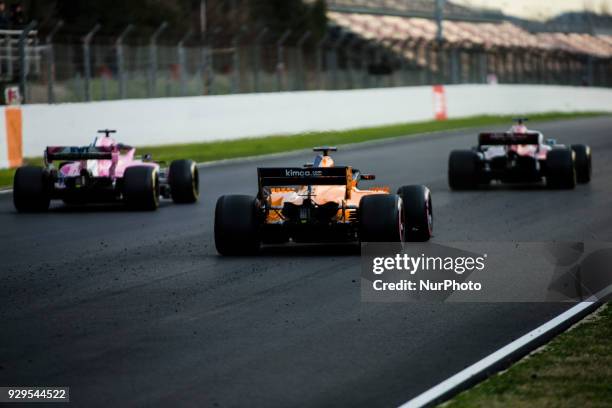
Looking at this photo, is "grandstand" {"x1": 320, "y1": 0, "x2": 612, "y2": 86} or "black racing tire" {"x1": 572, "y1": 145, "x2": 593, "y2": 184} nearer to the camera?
"black racing tire" {"x1": 572, "y1": 145, "x2": 593, "y2": 184}

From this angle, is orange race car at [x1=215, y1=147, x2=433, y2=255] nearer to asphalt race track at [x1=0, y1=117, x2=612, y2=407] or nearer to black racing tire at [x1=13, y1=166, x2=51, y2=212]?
asphalt race track at [x1=0, y1=117, x2=612, y2=407]

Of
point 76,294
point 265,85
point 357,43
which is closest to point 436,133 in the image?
point 265,85

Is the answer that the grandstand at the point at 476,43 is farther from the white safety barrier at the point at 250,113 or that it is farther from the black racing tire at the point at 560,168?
the black racing tire at the point at 560,168

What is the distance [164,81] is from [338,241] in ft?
75.7

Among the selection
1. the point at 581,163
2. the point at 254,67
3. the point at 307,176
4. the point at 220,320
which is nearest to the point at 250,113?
the point at 254,67

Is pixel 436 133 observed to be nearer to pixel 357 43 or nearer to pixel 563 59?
pixel 357 43

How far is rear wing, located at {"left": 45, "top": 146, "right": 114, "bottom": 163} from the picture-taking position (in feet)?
62.7

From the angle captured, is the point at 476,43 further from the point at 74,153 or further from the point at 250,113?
the point at 74,153

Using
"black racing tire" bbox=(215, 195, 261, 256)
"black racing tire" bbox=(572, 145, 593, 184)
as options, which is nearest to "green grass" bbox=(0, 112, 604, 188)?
"black racing tire" bbox=(572, 145, 593, 184)

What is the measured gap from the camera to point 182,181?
20312 mm

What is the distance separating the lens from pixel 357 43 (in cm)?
4919

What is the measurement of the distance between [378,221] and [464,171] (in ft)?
27.3

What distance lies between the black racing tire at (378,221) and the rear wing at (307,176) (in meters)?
0.60

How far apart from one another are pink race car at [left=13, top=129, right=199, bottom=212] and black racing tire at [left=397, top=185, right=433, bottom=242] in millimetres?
5551
